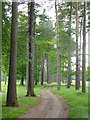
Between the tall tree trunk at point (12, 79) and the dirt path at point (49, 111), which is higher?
the tall tree trunk at point (12, 79)

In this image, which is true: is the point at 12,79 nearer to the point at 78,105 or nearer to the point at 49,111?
the point at 49,111

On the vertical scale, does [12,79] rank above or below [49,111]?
above

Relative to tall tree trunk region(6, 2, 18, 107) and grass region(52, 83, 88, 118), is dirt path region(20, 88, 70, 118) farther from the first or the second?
tall tree trunk region(6, 2, 18, 107)

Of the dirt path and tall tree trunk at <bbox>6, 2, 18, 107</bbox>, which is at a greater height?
tall tree trunk at <bbox>6, 2, 18, 107</bbox>

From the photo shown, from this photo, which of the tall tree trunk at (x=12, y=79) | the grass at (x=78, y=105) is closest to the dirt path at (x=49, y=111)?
the grass at (x=78, y=105)

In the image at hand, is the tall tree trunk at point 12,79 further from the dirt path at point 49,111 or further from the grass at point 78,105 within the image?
the grass at point 78,105

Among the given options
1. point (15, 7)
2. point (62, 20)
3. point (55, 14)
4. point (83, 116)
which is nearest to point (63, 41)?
point (62, 20)

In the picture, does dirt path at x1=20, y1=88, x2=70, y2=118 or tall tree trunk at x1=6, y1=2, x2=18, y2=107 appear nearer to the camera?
dirt path at x1=20, y1=88, x2=70, y2=118

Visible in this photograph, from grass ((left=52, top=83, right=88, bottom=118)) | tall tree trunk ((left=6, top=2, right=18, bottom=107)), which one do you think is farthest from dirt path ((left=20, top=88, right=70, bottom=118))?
tall tree trunk ((left=6, top=2, right=18, bottom=107))

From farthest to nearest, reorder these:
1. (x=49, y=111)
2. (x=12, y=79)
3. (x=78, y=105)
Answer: (x=12, y=79) → (x=78, y=105) → (x=49, y=111)

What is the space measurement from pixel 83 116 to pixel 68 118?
2.14ft

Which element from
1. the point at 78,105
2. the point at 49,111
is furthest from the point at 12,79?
the point at 78,105

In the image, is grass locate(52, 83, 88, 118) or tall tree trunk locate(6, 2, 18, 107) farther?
tall tree trunk locate(6, 2, 18, 107)

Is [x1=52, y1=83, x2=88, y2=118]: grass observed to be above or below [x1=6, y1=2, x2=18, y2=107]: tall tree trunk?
below
